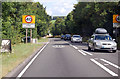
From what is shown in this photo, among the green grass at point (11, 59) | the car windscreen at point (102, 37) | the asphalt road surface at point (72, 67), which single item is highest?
the car windscreen at point (102, 37)

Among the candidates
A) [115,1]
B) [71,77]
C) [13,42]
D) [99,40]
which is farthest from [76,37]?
[71,77]

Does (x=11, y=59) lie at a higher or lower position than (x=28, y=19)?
lower

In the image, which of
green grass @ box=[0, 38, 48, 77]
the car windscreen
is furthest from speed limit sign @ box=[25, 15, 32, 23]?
green grass @ box=[0, 38, 48, 77]

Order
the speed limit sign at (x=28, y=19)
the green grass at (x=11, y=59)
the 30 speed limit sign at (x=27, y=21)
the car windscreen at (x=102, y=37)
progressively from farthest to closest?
the speed limit sign at (x=28, y=19)
the 30 speed limit sign at (x=27, y=21)
the car windscreen at (x=102, y=37)
the green grass at (x=11, y=59)

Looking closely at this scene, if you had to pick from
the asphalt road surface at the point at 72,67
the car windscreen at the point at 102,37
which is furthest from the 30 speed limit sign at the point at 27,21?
the asphalt road surface at the point at 72,67

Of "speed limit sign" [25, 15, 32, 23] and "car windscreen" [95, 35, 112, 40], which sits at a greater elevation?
"speed limit sign" [25, 15, 32, 23]

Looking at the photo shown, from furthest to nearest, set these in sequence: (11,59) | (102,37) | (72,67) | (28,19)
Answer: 1. (28,19)
2. (102,37)
3. (11,59)
4. (72,67)

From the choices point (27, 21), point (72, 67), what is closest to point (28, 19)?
point (27, 21)

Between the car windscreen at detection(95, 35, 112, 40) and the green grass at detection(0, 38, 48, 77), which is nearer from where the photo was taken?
the green grass at detection(0, 38, 48, 77)

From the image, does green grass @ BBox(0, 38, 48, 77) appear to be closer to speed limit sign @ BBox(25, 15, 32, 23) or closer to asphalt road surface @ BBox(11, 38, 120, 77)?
asphalt road surface @ BBox(11, 38, 120, 77)

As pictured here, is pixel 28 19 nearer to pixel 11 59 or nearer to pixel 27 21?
pixel 27 21

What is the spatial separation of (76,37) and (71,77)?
33.1 metres

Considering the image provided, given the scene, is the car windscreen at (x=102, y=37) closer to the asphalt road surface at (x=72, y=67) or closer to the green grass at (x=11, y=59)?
the asphalt road surface at (x=72, y=67)

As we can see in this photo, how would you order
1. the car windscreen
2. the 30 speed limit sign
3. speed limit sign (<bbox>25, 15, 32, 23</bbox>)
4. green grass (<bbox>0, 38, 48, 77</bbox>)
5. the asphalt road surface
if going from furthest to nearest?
speed limit sign (<bbox>25, 15, 32, 23</bbox>), the 30 speed limit sign, the car windscreen, green grass (<bbox>0, 38, 48, 77</bbox>), the asphalt road surface
